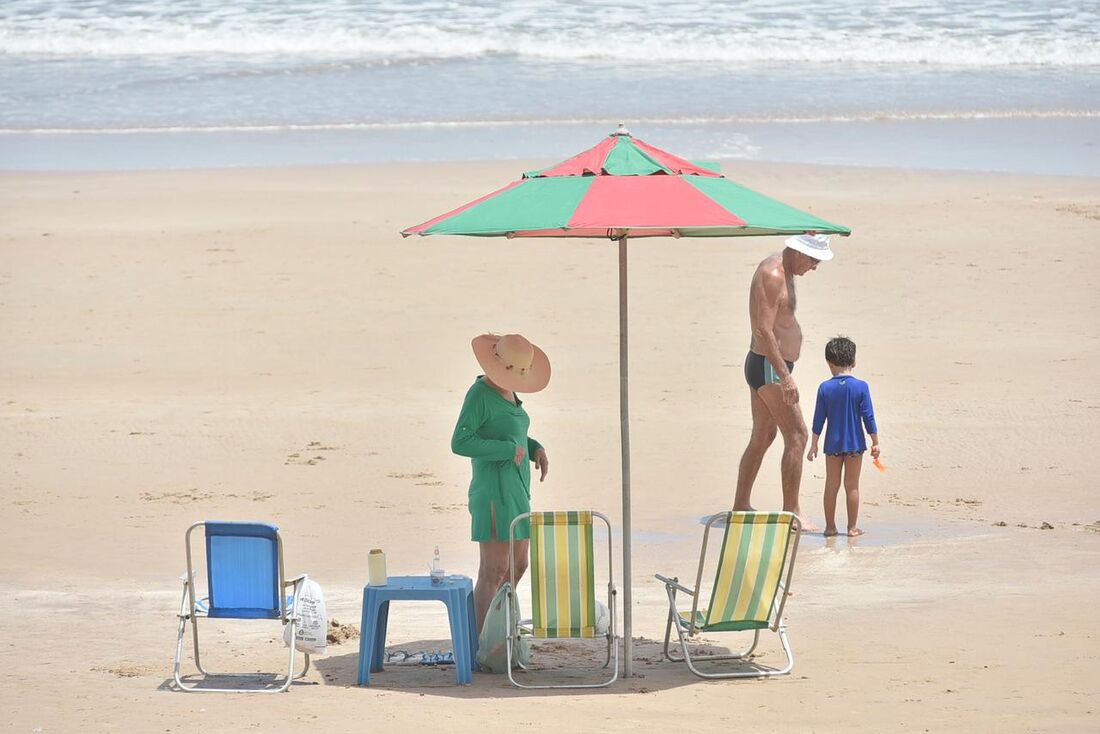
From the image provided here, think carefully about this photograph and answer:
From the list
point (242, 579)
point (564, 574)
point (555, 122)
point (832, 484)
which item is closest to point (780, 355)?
point (832, 484)

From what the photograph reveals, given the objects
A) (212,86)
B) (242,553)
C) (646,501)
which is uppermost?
(212,86)

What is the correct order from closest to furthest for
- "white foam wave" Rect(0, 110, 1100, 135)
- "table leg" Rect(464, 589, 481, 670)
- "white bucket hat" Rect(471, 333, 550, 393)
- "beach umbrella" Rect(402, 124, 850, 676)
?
"beach umbrella" Rect(402, 124, 850, 676) < "table leg" Rect(464, 589, 481, 670) < "white bucket hat" Rect(471, 333, 550, 393) < "white foam wave" Rect(0, 110, 1100, 135)

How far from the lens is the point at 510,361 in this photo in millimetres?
6574

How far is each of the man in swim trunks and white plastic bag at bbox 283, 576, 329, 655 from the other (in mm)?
2988

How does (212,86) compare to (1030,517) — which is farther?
(212,86)

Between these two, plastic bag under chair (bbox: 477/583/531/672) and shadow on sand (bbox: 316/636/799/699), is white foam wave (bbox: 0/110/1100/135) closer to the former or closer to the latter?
shadow on sand (bbox: 316/636/799/699)

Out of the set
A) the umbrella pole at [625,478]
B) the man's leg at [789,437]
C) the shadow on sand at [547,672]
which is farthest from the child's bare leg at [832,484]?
the umbrella pole at [625,478]

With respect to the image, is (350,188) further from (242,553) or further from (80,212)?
(242,553)

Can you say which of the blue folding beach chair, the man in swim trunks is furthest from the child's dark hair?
the blue folding beach chair

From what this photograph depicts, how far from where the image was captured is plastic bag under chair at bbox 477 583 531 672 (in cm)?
647

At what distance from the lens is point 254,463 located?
32.7ft

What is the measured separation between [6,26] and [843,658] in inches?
1371

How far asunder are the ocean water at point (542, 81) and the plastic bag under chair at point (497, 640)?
48.1ft

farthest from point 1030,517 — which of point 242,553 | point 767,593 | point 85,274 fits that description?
point 85,274
